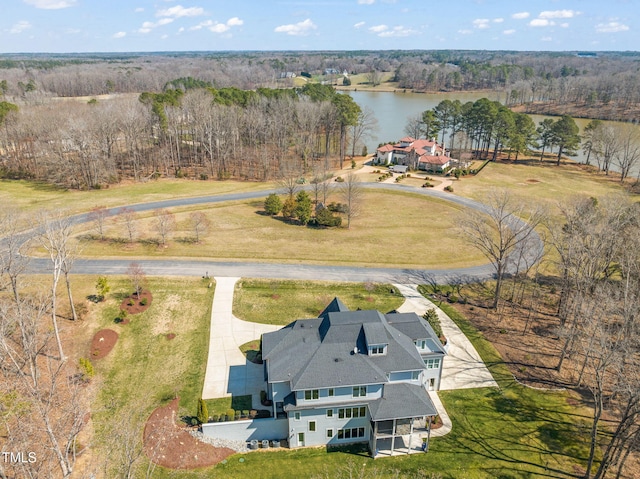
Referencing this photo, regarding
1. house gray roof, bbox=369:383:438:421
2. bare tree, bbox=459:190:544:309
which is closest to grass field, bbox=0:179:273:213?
bare tree, bbox=459:190:544:309

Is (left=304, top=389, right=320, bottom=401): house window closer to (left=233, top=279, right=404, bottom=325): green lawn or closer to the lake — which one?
(left=233, top=279, right=404, bottom=325): green lawn

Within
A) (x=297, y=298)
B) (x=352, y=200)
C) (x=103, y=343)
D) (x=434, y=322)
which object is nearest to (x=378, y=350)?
(x=434, y=322)

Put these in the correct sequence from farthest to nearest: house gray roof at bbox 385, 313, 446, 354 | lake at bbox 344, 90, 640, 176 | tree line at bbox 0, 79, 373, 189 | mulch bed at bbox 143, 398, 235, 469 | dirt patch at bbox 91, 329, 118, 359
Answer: lake at bbox 344, 90, 640, 176 → tree line at bbox 0, 79, 373, 189 → dirt patch at bbox 91, 329, 118, 359 → house gray roof at bbox 385, 313, 446, 354 → mulch bed at bbox 143, 398, 235, 469

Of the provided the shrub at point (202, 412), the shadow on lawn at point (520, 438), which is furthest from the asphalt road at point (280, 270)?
the shrub at point (202, 412)

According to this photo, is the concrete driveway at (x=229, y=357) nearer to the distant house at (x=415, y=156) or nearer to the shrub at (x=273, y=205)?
the shrub at (x=273, y=205)

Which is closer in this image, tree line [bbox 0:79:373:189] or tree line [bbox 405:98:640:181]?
tree line [bbox 0:79:373:189]

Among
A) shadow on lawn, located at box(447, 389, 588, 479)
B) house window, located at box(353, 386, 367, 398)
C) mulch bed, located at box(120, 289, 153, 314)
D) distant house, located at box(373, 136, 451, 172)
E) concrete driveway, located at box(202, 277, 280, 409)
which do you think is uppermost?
distant house, located at box(373, 136, 451, 172)
